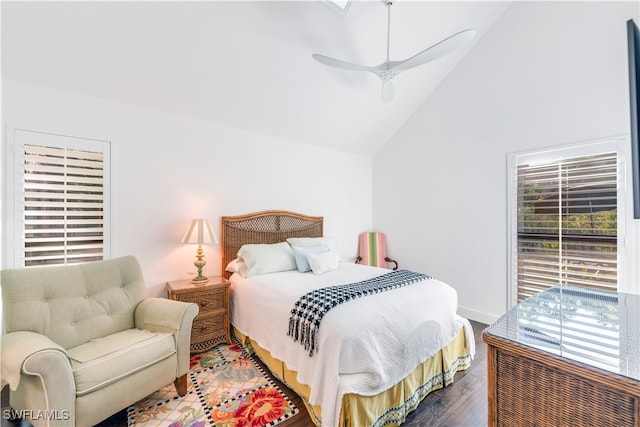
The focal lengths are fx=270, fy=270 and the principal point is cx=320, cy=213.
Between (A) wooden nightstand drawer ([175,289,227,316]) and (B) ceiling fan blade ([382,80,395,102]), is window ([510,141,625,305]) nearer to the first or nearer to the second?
(B) ceiling fan blade ([382,80,395,102])

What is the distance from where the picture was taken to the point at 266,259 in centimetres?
288

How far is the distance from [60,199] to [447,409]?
343 centimetres

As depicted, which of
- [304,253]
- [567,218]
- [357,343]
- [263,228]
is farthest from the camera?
[263,228]

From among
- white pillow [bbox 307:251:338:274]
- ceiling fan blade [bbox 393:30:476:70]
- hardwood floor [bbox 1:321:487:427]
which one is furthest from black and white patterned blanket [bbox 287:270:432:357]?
ceiling fan blade [bbox 393:30:476:70]

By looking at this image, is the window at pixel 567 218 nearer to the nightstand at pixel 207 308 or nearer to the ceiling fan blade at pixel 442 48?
the ceiling fan blade at pixel 442 48

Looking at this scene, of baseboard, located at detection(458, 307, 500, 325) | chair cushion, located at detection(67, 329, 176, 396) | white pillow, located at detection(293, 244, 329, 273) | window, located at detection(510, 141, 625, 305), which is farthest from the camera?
baseboard, located at detection(458, 307, 500, 325)

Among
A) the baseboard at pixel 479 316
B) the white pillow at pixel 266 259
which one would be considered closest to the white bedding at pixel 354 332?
the white pillow at pixel 266 259

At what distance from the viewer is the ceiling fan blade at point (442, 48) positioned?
6.20 ft

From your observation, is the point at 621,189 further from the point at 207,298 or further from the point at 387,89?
the point at 207,298

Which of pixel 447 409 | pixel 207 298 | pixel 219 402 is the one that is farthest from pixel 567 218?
pixel 207 298

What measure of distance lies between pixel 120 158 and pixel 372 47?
2.74 meters

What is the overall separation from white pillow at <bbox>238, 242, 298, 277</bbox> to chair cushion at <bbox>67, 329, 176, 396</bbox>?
104cm

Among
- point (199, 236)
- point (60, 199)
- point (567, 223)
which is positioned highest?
point (60, 199)

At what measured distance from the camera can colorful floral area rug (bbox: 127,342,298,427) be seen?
5.69ft
